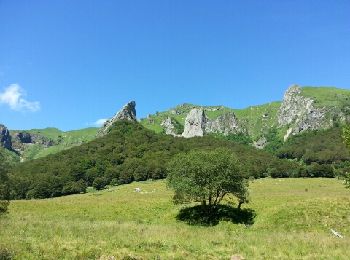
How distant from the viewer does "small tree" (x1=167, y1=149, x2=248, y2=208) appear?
51938 millimetres

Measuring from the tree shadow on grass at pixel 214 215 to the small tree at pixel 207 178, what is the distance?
124 centimetres

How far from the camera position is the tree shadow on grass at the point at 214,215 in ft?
164

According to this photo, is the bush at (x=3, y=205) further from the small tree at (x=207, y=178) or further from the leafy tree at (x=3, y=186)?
the small tree at (x=207, y=178)

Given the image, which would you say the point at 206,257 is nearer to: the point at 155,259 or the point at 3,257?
the point at 155,259

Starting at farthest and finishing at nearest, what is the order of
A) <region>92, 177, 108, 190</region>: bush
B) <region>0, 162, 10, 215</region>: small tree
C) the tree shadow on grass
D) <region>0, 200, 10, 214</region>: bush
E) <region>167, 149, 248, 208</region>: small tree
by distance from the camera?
<region>92, 177, 108, 190</region>: bush
<region>167, 149, 248, 208</region>: small tree
the tree shadow on grass
<region>0, 200, 10, 214</region>: bush
<region>0, 162, 10, 215</region>: small tree

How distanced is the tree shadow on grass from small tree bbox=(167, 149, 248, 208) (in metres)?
1.24

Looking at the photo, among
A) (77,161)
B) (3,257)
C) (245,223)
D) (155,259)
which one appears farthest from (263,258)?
(77,161)

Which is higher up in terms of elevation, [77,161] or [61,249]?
[77,161]

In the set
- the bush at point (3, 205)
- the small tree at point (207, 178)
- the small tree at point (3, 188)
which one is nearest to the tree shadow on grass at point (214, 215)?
the small tree at point (207, 178)

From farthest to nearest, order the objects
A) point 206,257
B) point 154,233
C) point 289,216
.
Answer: point 289,216, point 154,233, point 206,257

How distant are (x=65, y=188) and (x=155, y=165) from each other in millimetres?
40182

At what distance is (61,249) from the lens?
824 inches

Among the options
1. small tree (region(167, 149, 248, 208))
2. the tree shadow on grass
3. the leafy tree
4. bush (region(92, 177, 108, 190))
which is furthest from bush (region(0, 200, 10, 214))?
bush (region(92, 177, 108, 190))

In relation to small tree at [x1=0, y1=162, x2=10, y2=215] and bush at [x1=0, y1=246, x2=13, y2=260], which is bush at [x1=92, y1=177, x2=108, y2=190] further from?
bush at [x1=0, y1=246, x2=13, y2=260]
